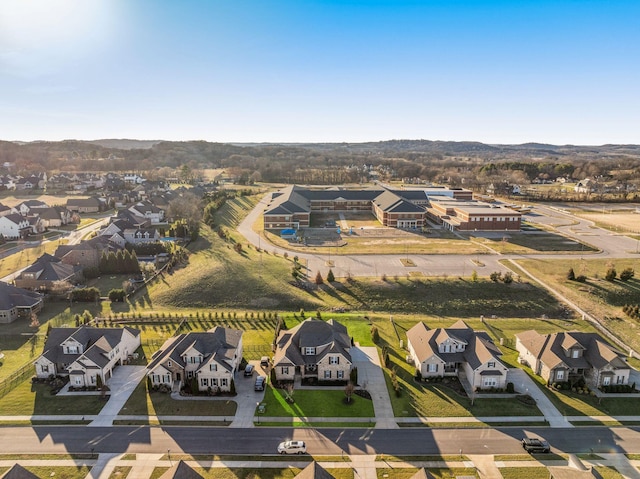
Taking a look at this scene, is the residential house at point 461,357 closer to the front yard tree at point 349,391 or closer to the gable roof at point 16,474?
the front yard tree at point 349,391

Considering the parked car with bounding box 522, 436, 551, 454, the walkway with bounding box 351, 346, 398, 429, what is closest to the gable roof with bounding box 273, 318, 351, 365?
the walkway with bounding box 351, 346, 398, 429

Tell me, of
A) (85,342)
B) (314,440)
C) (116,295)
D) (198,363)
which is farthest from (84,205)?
(314,440)

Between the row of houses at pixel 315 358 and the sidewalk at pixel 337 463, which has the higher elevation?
the row of houses at pixel 315 358

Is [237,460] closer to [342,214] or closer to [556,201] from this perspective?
[342,214]

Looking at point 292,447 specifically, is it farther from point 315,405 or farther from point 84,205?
point 84,205

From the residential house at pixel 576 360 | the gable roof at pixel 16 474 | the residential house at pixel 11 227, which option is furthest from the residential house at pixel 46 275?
the residential house at pixel 576 360

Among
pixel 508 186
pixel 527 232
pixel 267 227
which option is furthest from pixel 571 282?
pixel 508 186

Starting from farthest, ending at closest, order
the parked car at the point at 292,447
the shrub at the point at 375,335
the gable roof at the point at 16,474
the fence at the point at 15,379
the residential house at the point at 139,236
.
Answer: the residential house at the point at 139,236 → the shrub at the point at 375,335 → the fence at the point at 15,379 → the parked car at the point at 292,447 → the gable roof at the point at 16,474
